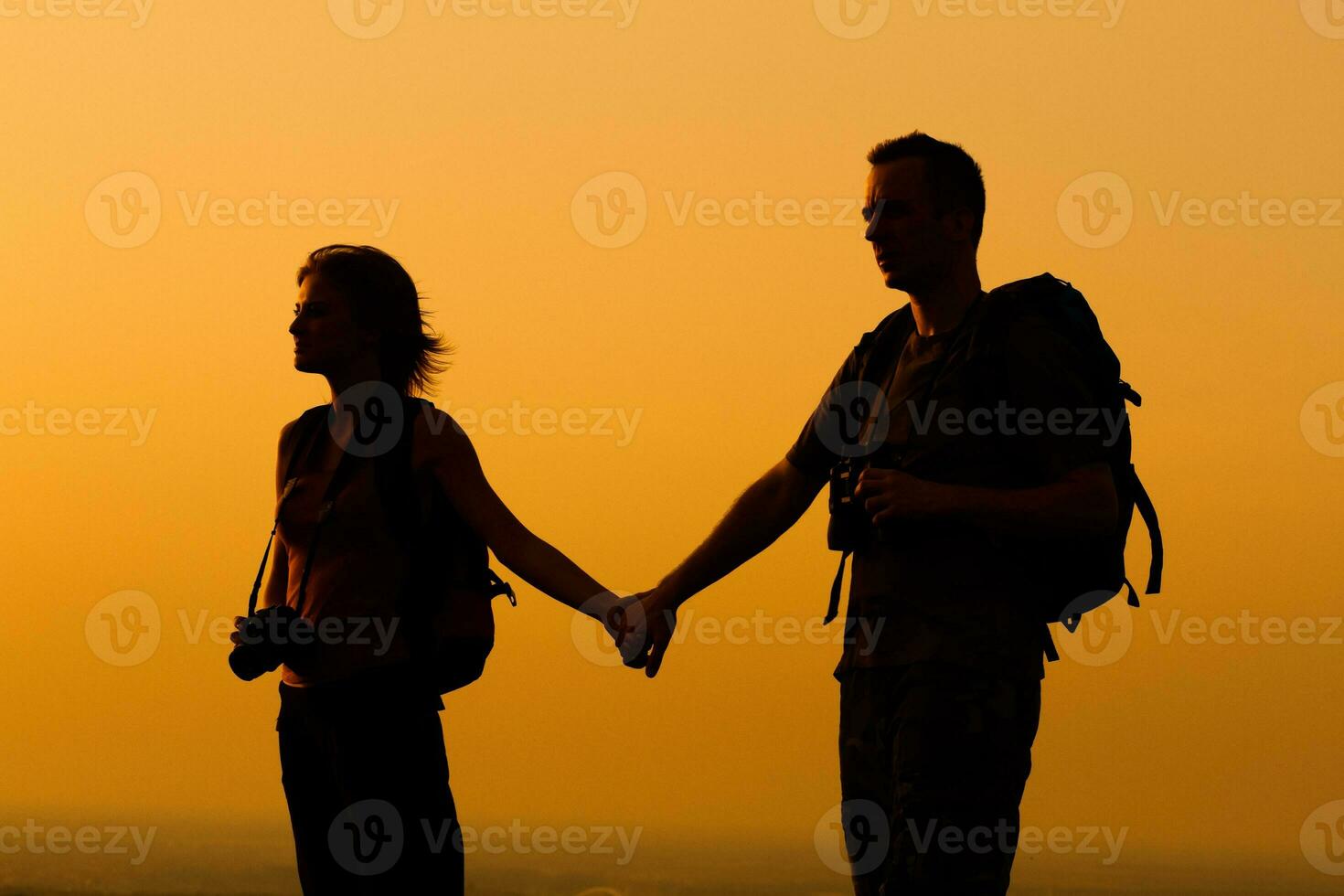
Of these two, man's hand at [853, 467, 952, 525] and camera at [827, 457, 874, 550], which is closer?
man's hand at [853, 467, 952, 525]

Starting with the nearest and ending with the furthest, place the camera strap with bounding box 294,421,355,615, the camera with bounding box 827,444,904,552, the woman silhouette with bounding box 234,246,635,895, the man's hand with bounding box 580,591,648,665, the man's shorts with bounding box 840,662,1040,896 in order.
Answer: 1. the man's shorts with bounding box 840,662,1040,896
2. the camera with bounding box 827,444,904,552
3. the woman silhouette with bounding box 234,246,635,895
4. the camera strap with bounding box 294,421,355,615
5. the man's hand with bounding box 580,591,648,665

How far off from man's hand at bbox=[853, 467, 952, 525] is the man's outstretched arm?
2.66 feet

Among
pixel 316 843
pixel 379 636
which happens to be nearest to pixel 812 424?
pixel 379 636

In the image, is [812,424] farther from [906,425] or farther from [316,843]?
[316,843]

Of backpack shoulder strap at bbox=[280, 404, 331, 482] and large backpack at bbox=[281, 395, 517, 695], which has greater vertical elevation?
backpack shoulder strap at bbox=[280, 404, 331, 482]

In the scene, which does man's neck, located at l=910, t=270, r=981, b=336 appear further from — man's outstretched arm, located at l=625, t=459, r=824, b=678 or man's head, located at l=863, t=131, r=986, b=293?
man's outstretched arm, located at l=625, t=459, r=824, b=678

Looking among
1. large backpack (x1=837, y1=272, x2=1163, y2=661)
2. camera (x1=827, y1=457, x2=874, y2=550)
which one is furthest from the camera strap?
large backpack (x1=837, y1=272, x2=1163, y2=661)

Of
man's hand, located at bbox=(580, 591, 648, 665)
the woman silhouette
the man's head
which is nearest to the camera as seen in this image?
the man's head

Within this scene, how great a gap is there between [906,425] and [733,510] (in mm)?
1031

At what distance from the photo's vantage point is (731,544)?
620 cm

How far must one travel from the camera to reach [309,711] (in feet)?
18.8

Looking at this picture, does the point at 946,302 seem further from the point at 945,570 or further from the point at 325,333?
the point at 325,333

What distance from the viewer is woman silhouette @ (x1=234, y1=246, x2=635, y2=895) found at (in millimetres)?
5637

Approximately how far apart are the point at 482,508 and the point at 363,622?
55 centimetres
